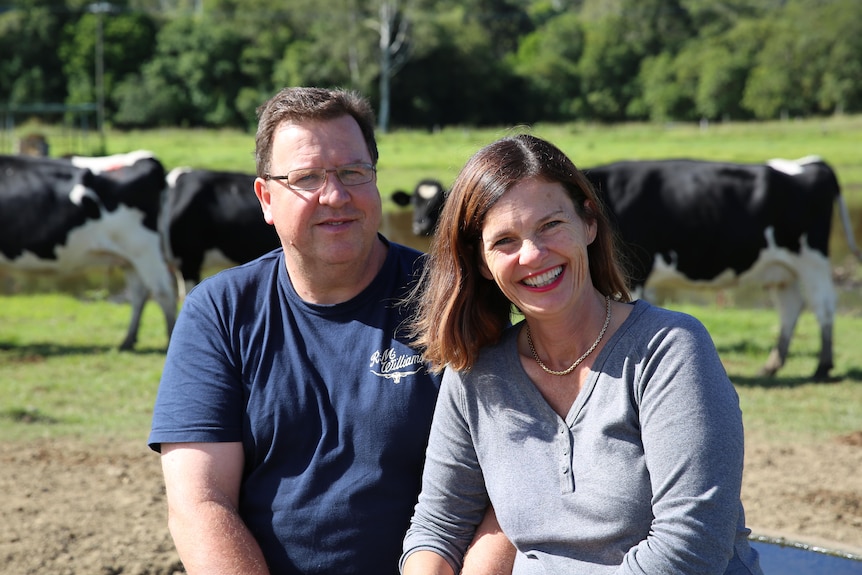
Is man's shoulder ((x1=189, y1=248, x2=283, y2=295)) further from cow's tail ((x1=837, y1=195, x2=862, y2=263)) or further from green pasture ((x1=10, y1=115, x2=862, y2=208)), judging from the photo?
green pasture ((x1=10, y1=115, x2=862, y2=208))

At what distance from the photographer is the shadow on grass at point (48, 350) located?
30.5 feet

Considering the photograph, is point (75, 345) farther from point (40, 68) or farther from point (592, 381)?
point (40, 68)

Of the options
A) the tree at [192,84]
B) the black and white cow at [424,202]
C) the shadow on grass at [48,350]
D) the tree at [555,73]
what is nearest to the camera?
the shadow on grass at [48,350]

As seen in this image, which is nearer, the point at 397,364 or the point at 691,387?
the point at 691,387

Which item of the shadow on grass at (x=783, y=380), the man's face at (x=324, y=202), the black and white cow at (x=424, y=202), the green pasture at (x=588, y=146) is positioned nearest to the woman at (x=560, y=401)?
the man's face at (x=324, y=202)

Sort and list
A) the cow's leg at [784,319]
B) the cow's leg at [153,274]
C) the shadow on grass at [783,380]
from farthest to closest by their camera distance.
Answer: the cow's leg at [153,274]
the cow's leg at [784,319]
the shadow on grass at [783,380]

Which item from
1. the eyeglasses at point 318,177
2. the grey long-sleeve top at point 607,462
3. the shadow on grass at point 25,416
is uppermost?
the eyeglasses at point 318,177

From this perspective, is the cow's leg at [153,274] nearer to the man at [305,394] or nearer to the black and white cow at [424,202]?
the black and white cow at [424,202]

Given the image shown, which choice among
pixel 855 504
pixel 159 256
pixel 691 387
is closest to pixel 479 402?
pixel 691 387

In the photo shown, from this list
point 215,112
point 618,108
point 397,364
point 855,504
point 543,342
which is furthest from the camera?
point 618,108

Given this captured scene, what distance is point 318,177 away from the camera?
9.89 feet

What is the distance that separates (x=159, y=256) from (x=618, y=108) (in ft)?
191

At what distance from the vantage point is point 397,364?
295cm

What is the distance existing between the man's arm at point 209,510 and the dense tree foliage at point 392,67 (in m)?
51.5
